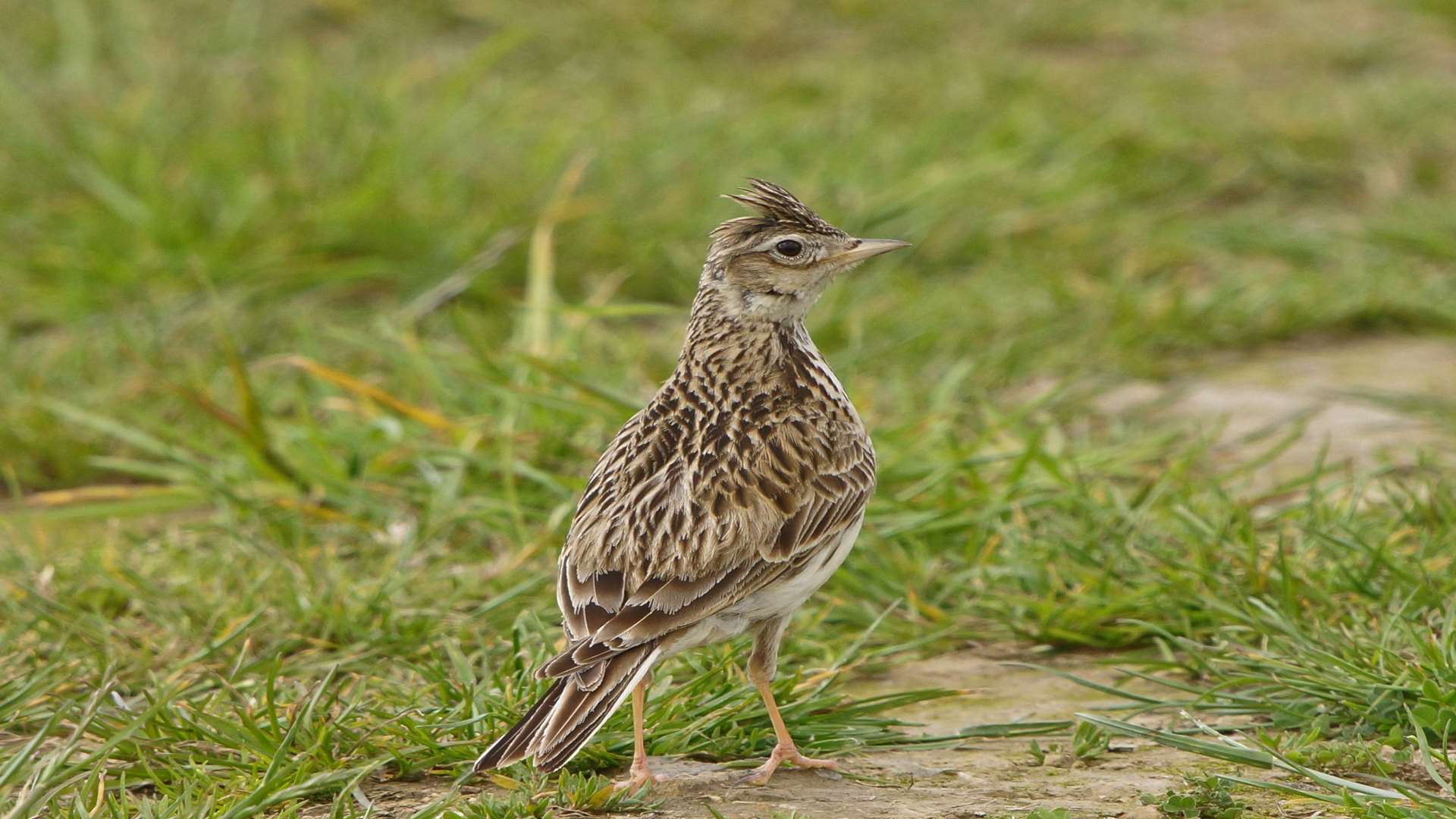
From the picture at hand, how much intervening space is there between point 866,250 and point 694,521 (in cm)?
107

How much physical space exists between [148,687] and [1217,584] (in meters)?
2.81

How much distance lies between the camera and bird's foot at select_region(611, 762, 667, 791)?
4.04m

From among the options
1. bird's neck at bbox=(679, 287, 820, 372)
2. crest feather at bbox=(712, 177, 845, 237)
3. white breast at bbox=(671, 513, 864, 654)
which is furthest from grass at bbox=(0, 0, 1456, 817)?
crest feather at bbox=(712, 177, 845, 237)

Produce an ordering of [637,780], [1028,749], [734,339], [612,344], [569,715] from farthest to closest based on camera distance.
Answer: [612,344] < [734,339] < [1028,749] < [637,780] < [569,715]

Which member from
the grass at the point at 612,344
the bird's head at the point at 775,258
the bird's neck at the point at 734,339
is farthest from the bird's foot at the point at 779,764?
the bird's head at the point at 775,258

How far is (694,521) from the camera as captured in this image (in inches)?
168

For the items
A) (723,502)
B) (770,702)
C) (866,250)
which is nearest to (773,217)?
(866,250)

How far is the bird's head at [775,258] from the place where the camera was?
4.95 metres

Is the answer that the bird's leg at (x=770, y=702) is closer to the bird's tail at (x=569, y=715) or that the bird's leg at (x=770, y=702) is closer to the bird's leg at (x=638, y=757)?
the bird's leg at (x=638, y=757)

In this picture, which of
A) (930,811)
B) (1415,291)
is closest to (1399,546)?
(930,811)

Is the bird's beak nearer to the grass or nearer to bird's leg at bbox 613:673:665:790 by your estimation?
the grass

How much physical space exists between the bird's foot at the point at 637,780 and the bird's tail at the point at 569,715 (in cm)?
20

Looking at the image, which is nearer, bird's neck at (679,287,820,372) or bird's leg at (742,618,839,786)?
bird's leg at (742,618,839,786)

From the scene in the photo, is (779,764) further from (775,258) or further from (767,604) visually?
(775,258)
